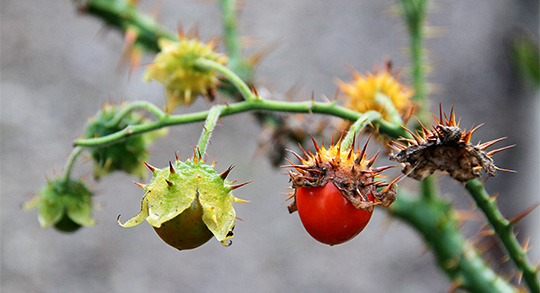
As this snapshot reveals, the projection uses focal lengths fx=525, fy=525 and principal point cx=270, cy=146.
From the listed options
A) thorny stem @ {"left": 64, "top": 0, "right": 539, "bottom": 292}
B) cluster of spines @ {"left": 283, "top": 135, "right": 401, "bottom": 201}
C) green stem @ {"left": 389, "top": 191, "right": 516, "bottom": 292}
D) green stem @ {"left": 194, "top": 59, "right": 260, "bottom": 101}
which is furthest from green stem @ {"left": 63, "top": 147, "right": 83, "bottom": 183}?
green stem @ {"left": 389, "top": 191, "right": 516, "bottom": 292}

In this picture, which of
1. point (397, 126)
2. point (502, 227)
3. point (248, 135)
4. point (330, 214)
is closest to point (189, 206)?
point (330, 214)

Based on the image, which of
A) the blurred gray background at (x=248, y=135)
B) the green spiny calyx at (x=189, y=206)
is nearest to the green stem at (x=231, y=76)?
the green spiny calyx at (x=189, y=206)

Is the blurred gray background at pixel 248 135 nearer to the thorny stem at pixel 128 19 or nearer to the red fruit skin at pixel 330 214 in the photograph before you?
the thorny stem at pixel 128 19

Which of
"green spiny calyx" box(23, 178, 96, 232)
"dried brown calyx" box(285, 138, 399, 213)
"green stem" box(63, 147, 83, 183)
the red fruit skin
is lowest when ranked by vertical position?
the red fruit skin

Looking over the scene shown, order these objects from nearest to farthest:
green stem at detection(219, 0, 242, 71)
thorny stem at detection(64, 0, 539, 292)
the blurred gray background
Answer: thorny stem at detection(64, 0, 539, 292)
green stem at detection(219, 0, 242, 71)
the blurred gray background

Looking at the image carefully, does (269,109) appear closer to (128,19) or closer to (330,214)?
(330,214)

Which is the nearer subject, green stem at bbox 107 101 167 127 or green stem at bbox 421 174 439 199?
green stem at bbox 107 101 167 127

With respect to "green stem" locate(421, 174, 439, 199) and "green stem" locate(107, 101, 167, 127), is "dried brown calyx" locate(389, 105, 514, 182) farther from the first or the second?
"green stem" locate(421, 174, 439, 199)
